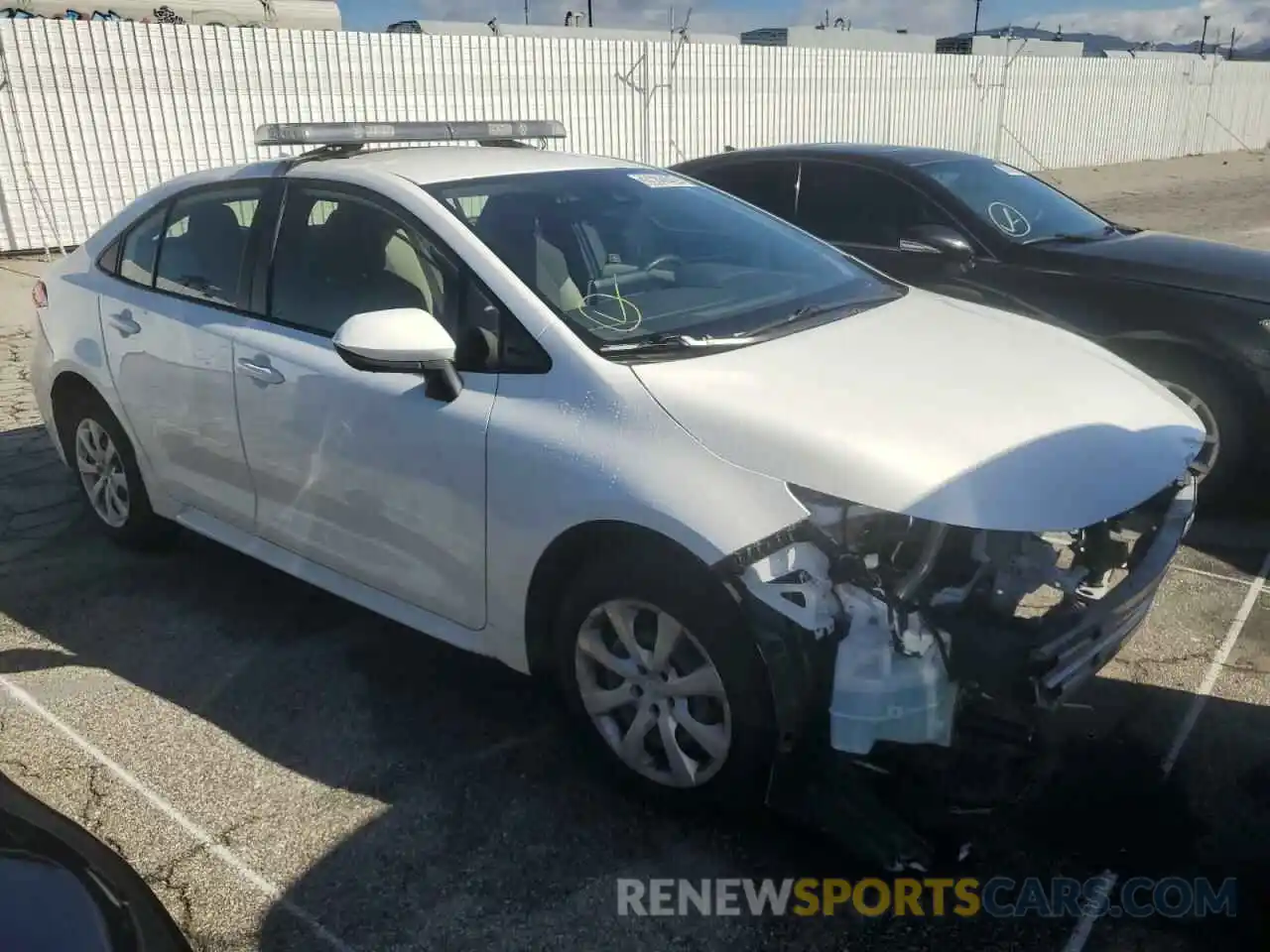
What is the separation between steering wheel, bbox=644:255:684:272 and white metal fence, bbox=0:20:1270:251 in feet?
33.7

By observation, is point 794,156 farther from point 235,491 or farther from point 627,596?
point 627,596

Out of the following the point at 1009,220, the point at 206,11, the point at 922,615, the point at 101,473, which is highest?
the point at 206,11

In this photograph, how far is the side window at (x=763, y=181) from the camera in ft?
20.6

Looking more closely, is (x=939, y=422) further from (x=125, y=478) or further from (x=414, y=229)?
(x=125, y=478)

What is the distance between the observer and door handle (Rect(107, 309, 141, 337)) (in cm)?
425

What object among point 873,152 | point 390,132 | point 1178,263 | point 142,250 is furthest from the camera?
point 873,152

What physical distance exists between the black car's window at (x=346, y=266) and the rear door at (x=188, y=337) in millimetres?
243

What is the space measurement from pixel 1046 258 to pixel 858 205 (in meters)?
1.10

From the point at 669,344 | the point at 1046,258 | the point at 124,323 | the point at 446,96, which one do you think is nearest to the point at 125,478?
the point at 124,323

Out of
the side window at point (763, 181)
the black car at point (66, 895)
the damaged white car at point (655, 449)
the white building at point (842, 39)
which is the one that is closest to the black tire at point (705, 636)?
the damaged white car at point (655, 449)

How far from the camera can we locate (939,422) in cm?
270

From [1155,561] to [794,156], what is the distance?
401 cm

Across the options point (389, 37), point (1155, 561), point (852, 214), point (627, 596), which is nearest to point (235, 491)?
point (627, 596)

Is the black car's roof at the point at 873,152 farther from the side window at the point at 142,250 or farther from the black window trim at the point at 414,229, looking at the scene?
the side window at the point at 142,250
